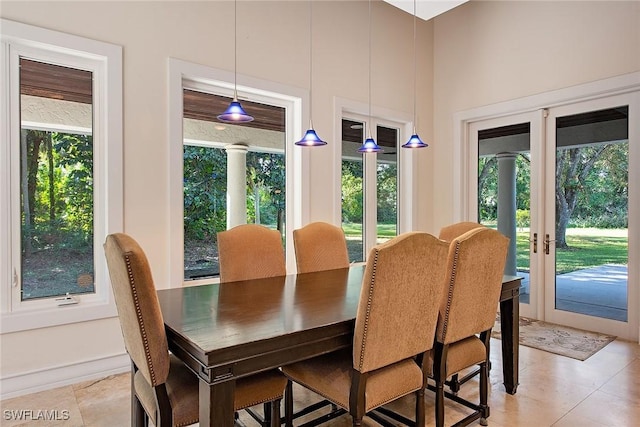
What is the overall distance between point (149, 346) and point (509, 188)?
4.25m

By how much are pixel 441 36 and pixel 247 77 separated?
293 cm

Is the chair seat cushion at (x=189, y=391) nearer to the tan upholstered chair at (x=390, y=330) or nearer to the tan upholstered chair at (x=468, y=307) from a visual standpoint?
the tan upholstered chair at (x=390, y=330)

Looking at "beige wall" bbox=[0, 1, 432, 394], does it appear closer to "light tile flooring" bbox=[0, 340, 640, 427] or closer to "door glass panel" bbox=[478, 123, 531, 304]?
"light tile flooring" bbox=[0, 340, 640, 427]

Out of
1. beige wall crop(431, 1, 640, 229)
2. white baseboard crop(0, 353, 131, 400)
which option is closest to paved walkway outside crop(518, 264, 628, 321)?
beige wall crop(431, 1, 640, 229)

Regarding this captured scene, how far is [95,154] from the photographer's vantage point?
2.90 m

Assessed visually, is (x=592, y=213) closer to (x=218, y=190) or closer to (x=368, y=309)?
(x=368, y=309)

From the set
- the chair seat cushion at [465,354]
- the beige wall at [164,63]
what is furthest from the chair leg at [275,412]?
the beige wall at [164,63]

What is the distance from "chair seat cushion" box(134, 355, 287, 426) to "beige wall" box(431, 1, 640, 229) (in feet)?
12.7

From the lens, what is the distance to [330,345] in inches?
65.5

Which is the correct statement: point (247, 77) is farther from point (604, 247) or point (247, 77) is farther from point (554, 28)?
point (604, 247)

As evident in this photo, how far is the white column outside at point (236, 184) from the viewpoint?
3.62 meters

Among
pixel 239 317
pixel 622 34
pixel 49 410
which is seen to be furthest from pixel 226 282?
pixel 622 34

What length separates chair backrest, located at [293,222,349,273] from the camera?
2949mm

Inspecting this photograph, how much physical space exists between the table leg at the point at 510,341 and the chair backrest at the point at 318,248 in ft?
4.01
